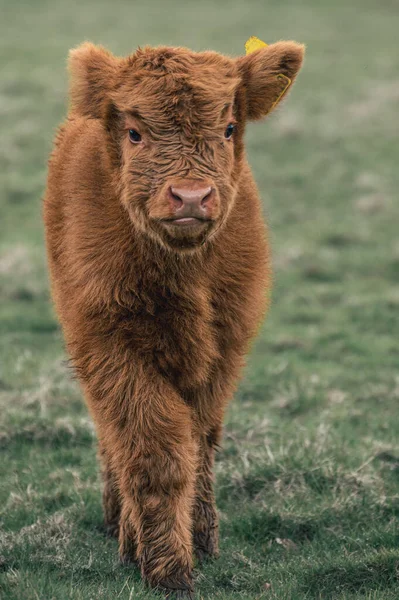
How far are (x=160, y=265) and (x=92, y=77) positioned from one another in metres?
0.97

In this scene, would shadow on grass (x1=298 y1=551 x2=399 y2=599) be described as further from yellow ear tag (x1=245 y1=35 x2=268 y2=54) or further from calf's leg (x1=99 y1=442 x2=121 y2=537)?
yellow ear tag (x1=245 y1=35 x2=268 y2=54)

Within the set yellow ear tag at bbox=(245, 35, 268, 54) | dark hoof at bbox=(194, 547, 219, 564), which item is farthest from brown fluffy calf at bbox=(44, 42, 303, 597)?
dark hoof at bbox=(194, 547, 219, 564)

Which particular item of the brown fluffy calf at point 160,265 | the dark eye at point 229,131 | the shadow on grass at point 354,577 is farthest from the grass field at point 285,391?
the dark eye at point 229,131

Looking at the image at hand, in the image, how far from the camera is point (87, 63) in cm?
463

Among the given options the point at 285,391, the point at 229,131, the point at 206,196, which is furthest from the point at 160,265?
the point at 285,391

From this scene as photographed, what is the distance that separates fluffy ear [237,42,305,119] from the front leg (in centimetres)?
169

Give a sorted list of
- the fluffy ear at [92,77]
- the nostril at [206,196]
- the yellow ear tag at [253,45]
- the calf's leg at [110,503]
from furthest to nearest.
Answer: the calf's leg at [110,503]
the yellow ear tag at [253,45]
the fluffy ear at [92,77]
the nostril at [206,196]

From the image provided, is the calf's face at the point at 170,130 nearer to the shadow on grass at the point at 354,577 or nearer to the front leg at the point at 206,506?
the front leg at the point at 206,506

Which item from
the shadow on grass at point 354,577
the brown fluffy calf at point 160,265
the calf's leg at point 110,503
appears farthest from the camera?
the calf's leg at point 110,503

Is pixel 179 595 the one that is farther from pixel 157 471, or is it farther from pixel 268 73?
pixel 268 73

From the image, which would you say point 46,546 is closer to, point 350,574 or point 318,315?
point 350,574

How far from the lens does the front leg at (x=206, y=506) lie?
5.04 meters

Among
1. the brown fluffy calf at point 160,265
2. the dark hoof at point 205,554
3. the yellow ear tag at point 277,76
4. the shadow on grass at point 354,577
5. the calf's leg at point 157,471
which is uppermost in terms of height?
the yellow ear tag at point 277,76

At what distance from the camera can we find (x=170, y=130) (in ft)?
13.9
